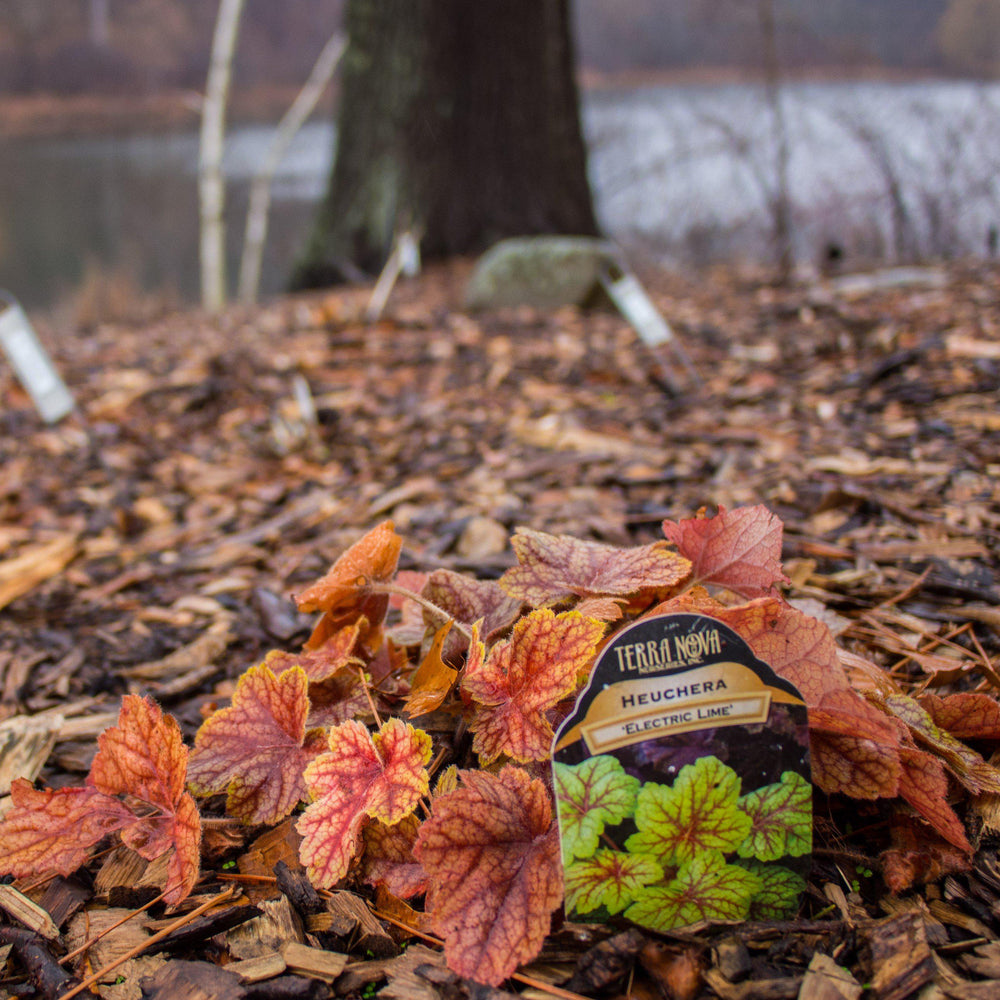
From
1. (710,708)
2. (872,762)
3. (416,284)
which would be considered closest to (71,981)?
(710,708)

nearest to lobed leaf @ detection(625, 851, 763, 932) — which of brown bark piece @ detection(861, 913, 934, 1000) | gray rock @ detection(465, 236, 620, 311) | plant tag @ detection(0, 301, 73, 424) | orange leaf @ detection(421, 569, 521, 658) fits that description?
brown bark piece @ detection(861, 913, 934, 1000)

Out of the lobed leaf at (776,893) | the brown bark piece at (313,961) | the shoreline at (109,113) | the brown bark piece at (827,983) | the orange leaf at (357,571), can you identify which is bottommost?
the brown bark piece at (313,961)

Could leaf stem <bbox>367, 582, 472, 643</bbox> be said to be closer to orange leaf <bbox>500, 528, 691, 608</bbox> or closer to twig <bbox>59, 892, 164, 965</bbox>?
orange leaf <bbox>500, 528, 691, 608</bbox>

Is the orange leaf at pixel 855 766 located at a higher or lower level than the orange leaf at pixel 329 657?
lower

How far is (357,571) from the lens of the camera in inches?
35.6

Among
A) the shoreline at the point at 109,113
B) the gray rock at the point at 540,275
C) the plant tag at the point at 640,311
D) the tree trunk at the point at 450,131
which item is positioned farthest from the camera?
the shoreline at the point at 109,113

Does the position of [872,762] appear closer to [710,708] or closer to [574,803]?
[710,708]

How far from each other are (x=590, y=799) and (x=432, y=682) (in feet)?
0.74

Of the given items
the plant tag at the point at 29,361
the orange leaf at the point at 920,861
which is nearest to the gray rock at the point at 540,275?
the plant tag at the point at 29,361

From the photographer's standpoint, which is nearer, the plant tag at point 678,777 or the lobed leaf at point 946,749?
the plant tag at point 678,777

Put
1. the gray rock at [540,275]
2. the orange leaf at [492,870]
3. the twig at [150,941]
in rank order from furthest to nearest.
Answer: the gray rock at [540,275] → the twig at [150,941] → the orange leaf at [492,870]

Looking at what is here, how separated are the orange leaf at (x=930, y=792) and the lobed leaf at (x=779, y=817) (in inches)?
4.6

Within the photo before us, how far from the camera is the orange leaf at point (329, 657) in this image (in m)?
0.88

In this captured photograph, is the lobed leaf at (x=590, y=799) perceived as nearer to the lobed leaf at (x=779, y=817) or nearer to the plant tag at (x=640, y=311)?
the lobed leaf at (x=779, y=817)
